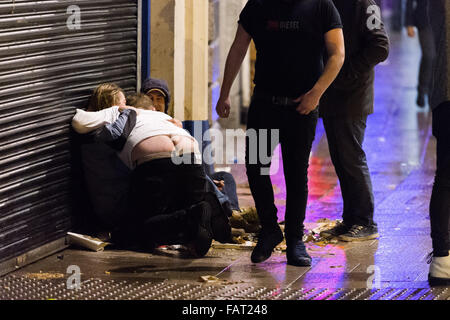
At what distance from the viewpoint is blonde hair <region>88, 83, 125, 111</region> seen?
781 centimetres

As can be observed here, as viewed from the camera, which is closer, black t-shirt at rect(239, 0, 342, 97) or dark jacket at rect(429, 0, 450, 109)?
dark jacket at rect(429, 0, 450, 109)

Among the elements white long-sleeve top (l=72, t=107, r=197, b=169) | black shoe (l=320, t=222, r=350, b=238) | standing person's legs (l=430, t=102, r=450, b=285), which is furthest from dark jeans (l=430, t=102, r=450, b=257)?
white long-sleeve top (l=72, t=107, r=197, b=169)

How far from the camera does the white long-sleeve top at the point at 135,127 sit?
7.52 metres

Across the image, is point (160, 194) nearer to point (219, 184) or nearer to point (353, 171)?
point (219, 184)

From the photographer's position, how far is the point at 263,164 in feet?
22.9

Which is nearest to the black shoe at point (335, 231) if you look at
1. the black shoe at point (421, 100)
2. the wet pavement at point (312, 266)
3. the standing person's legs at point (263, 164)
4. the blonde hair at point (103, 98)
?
the wet pavement at point (312, 266)

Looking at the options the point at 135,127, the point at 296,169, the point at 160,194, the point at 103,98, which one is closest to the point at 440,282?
the point at 296,169

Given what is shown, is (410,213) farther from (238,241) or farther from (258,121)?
(258,121)

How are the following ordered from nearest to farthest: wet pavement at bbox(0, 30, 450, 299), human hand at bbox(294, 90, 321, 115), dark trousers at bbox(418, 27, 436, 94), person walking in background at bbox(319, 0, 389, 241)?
wet pavement at bbox(0, 30, 450, 299)
human hand at bbox(294, 90, 321, 115)
person walking in background at bbox(319, 0, 389, 241)
dark trousers at bbox(418, 27, 436, 94)

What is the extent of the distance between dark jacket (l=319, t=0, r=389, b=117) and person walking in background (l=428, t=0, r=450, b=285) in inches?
39.2

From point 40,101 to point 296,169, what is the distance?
1.83 m

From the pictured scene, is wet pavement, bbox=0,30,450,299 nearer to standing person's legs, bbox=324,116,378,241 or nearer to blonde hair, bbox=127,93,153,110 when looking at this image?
standing person's legs, bbox=324,116,378,241
